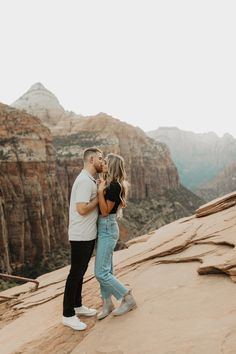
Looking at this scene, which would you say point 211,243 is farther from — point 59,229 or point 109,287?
point 59,229

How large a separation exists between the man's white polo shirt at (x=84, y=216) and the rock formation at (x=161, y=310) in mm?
1155

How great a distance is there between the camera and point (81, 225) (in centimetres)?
491

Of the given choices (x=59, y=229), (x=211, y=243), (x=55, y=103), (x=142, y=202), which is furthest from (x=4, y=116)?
(x=55, y=103)

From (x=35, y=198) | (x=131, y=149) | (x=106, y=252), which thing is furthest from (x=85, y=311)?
→ (x=131, y=149)

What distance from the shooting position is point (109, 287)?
5.04 meters

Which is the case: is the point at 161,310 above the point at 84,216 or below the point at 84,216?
below

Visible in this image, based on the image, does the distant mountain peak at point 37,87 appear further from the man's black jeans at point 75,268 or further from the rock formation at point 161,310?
the man's black jeans at point 75,268

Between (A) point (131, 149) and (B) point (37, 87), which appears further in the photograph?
(B) point (37, 87)

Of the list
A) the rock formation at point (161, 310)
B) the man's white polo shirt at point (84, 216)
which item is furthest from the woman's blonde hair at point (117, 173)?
the rock formation at point (161, 310)

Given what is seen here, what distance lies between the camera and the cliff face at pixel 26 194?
133 feet

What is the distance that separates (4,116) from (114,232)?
3984cm

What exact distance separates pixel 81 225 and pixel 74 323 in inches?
50.0

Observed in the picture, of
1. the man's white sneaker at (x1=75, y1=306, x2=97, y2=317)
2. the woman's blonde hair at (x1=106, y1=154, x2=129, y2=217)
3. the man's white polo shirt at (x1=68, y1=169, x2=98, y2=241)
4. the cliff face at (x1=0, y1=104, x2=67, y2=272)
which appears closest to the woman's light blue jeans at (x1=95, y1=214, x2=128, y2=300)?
the man's white polo shirt at (x1=68, y1=169, x2=98, y2=241)

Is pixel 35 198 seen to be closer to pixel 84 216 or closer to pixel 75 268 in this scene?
pixel 75 268
